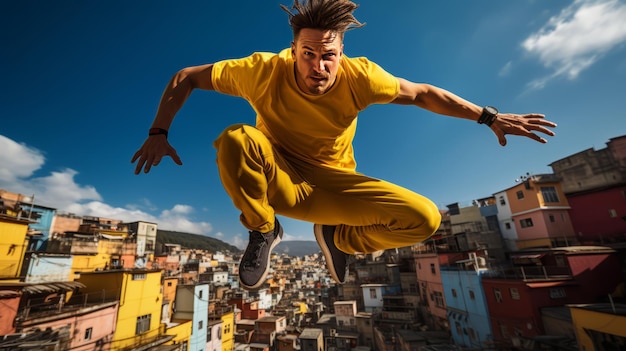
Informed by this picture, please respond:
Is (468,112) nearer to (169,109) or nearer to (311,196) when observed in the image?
(311,196)

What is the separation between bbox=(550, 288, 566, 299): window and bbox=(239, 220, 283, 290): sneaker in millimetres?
27418

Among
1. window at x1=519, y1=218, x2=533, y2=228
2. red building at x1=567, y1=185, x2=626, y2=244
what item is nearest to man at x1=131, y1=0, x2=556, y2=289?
red building at x1=567, y1=185, x2=626, y2=244

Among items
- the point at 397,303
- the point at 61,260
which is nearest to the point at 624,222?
the point at 397,303

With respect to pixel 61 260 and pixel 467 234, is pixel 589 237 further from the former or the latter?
pixel 61 260

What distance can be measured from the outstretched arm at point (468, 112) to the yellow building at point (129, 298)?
23.8m

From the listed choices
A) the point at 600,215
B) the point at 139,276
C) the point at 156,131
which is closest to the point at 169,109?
the point at 156,131

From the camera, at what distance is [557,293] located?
21.2 metres

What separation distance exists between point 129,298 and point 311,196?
2349cm

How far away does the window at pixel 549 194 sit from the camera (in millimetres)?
32469

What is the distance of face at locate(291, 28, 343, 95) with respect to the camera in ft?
7.54

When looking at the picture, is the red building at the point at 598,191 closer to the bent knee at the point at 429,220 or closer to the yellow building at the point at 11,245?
the bent knee at the point at 429,220

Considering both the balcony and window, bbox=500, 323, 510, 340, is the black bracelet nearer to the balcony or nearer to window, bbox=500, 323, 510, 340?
the balcony

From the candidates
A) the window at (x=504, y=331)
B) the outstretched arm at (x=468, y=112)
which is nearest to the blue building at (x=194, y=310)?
the window at (x=504, y=331)

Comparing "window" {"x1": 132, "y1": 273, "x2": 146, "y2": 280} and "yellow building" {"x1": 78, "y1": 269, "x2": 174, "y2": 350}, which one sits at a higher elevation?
"window" {"x1": 132, "y1": 273, "x2": 146, "y2": 280}
